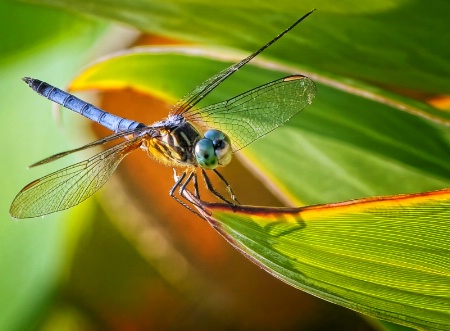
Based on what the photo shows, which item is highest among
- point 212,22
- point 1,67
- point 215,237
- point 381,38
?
point 1,67

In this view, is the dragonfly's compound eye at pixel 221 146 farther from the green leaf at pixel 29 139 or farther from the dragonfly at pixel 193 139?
the green leaf at pixel 29 139

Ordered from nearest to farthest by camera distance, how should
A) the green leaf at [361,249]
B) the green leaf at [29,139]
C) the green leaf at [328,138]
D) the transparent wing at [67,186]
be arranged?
1. the green leaf at [361,249]
2. the green leaf at [328,138]
3. the transparent wing at [67,186]
4. the green leaf at [29,139]

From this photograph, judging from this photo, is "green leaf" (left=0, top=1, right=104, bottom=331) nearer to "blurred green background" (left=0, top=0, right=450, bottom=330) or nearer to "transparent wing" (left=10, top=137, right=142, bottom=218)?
"blurred green background" (left=0, top=0, right=450, bottom=330)

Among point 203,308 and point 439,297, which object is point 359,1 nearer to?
point 439,297

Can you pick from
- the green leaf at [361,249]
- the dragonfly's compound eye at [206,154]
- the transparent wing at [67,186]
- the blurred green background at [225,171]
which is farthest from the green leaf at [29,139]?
the green leaf at [361,249]

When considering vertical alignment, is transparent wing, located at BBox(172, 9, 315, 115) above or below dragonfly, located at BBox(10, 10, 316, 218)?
above

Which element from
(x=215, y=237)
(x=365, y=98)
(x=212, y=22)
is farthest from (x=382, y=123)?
(x=215, y=237)

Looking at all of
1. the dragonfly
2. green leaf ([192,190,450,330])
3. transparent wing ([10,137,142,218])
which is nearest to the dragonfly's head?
the dragonfly
